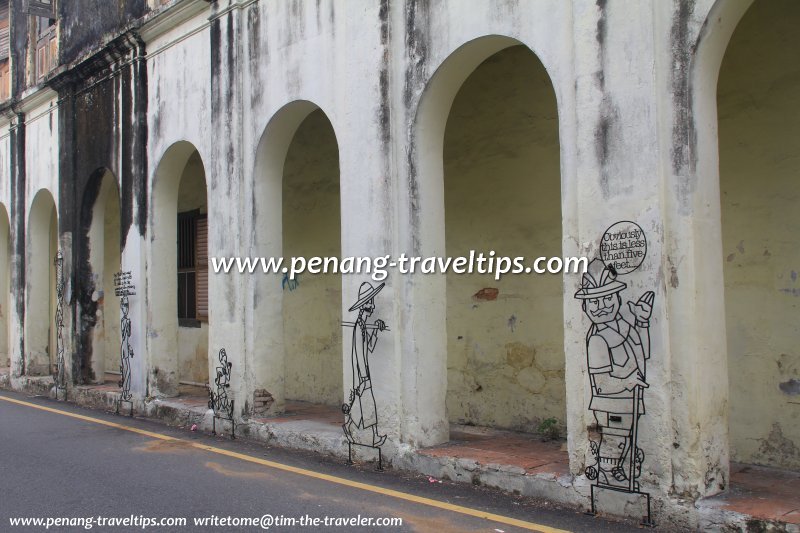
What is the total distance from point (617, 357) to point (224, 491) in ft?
11.4

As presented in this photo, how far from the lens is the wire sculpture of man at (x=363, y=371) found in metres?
7.27

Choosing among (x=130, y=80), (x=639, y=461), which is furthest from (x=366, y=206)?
(x=130, y=80)

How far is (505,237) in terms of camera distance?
8289mm

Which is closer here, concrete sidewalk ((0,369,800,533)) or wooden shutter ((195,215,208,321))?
concrete sidewalk ((0,369,800,533))

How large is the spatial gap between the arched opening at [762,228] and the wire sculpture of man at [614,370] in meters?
1.55

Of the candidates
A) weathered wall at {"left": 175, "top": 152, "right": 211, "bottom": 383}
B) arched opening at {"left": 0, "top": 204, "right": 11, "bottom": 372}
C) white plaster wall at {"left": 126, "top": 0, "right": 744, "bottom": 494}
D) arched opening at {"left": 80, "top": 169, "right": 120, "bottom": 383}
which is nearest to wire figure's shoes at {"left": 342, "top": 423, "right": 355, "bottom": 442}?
white plaster wall at {"left": 126, "top": 0, "right": 744, "bottom": 494}

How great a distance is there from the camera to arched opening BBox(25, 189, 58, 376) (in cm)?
1465

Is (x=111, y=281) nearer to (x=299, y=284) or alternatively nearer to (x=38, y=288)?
(x=38, y=288)

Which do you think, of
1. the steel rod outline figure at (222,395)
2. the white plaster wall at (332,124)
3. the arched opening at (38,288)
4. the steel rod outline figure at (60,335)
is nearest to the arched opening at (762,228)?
the white plaster wall at (332,124)

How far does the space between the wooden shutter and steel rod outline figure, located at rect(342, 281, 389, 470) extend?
5.97 meters

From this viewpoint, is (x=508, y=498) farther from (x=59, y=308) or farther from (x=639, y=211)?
(x=59, y=308)

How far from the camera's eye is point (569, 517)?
5414 millimetres

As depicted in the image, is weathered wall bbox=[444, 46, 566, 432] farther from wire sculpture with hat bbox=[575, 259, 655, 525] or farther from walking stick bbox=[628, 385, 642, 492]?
walking stick bbox=[628, 385, 642, 492]

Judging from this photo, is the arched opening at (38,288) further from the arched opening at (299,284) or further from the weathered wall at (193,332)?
the arched opening at (299,284)
